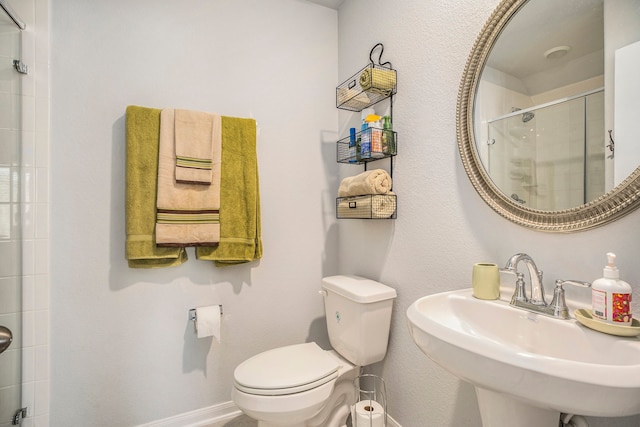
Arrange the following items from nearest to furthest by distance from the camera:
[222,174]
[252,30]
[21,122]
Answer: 1. [21,122]
2. [222,174]
3. [252,30]

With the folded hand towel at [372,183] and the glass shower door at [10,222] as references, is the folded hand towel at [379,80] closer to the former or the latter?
the folded hand towel at [372,183]

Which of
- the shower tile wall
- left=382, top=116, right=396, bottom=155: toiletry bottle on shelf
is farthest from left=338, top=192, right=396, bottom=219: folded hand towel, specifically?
the shower tile wall

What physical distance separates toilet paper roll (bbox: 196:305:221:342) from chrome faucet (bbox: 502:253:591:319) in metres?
1.31

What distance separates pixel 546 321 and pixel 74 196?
6.15ft

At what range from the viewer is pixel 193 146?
155cm

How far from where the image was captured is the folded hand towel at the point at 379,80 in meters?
1.47

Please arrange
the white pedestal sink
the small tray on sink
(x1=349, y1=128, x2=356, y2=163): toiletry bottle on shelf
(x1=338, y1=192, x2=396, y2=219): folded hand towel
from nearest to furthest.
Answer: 1. the white pedestal sink
2. the small tray on sink
3. (x1=338, y1=192, x2=396, y2=219): folded hand towel
4. (x1=349, y1=128, x2=356, y2=163): toiletry bottle on shelf

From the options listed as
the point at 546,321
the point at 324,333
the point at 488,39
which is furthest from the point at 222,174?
the point at 546,321

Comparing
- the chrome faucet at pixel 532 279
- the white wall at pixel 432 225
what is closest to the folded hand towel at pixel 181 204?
the white wall at pixel 432 225

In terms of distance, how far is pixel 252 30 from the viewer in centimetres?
179

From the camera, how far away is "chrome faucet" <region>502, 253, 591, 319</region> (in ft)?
2.72

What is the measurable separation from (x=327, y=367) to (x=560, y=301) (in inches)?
35.9

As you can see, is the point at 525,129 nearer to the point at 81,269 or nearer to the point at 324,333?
the point at 324,333

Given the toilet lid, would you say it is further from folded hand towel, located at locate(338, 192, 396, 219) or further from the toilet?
folded hand towel, located at locate(338, 192, 396, 219)
